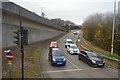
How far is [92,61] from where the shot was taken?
2469cm

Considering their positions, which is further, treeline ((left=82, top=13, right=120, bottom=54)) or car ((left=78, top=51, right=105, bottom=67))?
treeline ((left=82, top=13, right=120, bottom=54))

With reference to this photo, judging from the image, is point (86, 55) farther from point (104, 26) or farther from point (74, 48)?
point (104, 26)

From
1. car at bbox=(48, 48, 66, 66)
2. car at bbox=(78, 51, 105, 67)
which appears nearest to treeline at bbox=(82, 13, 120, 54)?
car at bbox=(78, 51, 105, 67)

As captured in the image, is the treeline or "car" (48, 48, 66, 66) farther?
the treeline

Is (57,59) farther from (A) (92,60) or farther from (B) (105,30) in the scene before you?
(B) (105,30)

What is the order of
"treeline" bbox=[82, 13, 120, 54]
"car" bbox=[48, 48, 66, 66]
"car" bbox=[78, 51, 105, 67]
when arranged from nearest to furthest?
"car" bbox=[48, 48, 66, 66]
"car" bbox=[78, 51, 105, 67]
"treeline" bbox=[82, 13, 120, 54]

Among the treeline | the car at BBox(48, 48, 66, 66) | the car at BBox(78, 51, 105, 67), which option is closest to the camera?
the car at BBox(48, 48, 66, 66)

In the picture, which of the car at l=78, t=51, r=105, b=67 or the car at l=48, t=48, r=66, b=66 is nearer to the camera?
the car at l=48, t=48, r=66, b=66

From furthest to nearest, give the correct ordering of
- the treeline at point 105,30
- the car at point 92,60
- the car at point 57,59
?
the treeline at point 105,30
the car at point 92,60
the car at point 57,59

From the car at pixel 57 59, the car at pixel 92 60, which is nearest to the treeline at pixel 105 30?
the car at pixel 92 60

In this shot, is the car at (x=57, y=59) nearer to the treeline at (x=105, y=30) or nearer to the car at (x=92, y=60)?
the car at (x=92, y=60)

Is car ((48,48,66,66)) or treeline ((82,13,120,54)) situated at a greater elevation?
treeline ((82,13,120,54))

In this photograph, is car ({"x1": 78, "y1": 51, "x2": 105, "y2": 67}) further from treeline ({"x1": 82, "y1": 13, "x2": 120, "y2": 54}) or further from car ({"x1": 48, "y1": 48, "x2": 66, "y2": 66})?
treeline ({"x1": 82, "y1": 13, "x2": 120, "y2": 54})

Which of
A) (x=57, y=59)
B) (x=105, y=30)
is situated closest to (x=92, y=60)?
(x=57, y=59)
